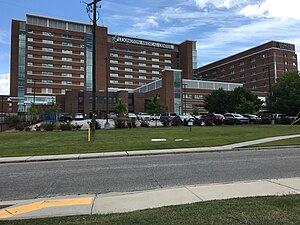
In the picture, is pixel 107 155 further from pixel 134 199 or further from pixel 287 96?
pixel 287 96

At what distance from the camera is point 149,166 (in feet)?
35.3

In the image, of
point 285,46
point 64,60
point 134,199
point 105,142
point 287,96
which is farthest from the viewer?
point 285,46

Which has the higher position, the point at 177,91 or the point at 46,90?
the point at 46,90

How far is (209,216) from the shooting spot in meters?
4.49

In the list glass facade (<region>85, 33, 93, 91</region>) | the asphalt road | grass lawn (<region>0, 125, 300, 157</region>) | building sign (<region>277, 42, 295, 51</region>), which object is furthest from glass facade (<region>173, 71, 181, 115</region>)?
the asphalt road

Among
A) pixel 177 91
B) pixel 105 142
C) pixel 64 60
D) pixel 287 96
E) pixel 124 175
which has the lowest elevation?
pixel 124 175

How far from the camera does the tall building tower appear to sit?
10988cm

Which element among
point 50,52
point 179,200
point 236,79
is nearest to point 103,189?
point 179,200

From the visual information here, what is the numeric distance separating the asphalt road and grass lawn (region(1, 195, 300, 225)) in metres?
2.42

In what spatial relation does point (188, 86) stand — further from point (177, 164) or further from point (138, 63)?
point (177, 164)

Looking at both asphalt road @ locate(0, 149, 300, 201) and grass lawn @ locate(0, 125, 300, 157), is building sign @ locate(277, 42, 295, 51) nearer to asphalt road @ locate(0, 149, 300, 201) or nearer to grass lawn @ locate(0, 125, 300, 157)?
grass lawn @ locate(0, 125, 300, 157)

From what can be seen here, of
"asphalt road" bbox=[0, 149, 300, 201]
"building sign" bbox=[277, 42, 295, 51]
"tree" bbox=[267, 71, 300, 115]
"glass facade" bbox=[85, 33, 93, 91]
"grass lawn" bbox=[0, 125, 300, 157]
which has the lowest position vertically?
"asphalt road" bbox=[0, 149, 300, 201]

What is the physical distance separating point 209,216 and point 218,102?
7806cm

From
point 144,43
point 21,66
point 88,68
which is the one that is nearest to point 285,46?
point 144,43
